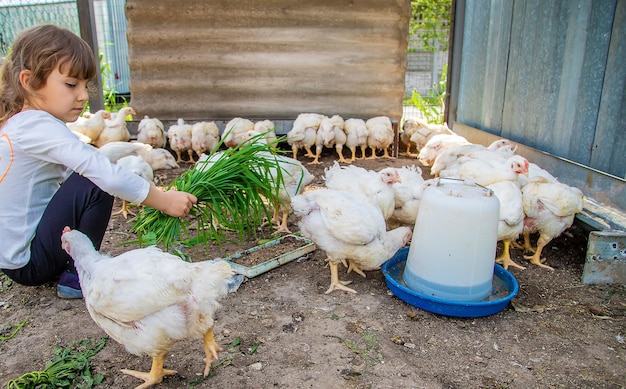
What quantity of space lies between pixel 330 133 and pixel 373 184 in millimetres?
2981

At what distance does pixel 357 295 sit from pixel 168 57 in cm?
523

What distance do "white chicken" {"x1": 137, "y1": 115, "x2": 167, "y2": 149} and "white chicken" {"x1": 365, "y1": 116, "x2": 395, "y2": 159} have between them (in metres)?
3.04

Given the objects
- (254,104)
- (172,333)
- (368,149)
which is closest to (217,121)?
(254,104)

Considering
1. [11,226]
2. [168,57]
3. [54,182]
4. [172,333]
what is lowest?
[172,333]

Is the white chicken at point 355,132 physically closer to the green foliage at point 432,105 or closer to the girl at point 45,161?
the green foliage at point 432,105

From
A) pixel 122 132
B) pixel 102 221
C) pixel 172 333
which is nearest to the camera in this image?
pixel 172 333

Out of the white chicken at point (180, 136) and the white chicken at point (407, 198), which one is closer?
the white chicken at point (407, 198)

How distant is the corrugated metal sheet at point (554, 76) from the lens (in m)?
3.73

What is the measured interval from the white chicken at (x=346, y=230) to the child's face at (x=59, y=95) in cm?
149

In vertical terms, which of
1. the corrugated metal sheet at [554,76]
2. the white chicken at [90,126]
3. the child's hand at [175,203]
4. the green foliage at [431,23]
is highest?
the green foliage at [431,23]

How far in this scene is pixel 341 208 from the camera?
294 centimetres

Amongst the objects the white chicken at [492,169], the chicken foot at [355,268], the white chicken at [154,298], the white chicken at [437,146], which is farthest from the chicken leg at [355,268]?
the white chicken at [437,146]

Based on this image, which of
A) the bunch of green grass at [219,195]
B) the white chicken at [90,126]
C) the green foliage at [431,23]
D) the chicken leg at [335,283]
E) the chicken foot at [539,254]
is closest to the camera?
the bunch of green grass at [219,195]

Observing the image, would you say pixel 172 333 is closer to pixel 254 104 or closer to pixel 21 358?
pixel 21 358
